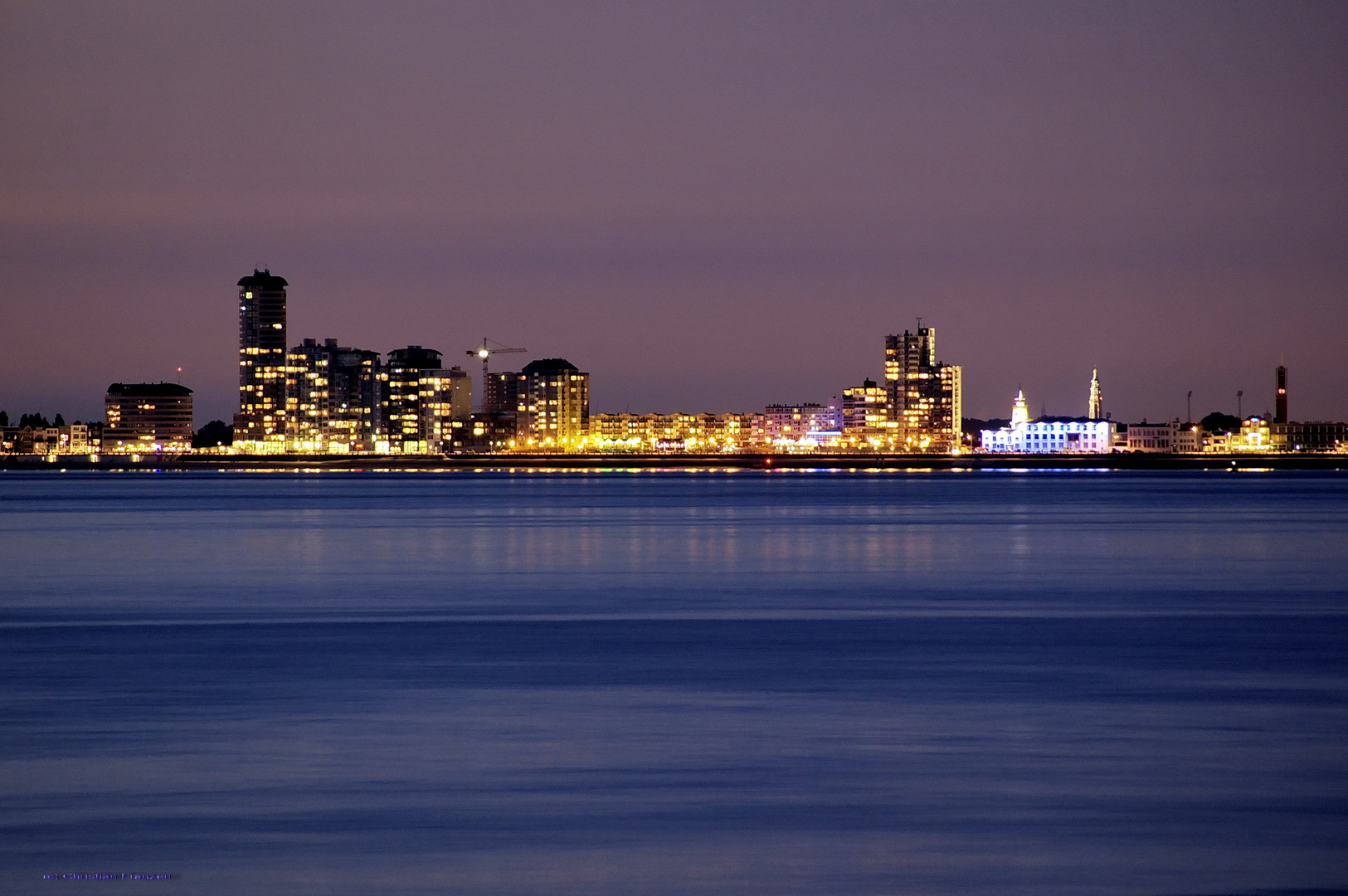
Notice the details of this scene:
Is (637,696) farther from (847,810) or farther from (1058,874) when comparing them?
(1058,874)

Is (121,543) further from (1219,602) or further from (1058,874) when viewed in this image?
(1058,874)

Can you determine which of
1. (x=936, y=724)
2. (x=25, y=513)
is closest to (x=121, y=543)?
(x=25, y=513)

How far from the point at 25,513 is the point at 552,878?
256ft

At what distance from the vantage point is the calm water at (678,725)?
12.6 metres

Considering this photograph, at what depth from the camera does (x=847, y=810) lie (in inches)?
559

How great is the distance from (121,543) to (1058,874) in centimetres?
4853

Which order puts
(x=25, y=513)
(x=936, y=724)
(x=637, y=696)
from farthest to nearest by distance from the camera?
(x=25, y=513)
(x=637, y=696)
(x=936, y=724)

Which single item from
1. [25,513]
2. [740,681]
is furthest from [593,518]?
[740,681]

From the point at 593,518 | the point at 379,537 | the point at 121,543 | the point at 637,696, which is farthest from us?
the point at 593,518

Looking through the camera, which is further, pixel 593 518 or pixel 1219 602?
pixel 593 518

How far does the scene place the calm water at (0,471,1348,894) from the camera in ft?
41.3

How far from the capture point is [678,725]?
1886 cm

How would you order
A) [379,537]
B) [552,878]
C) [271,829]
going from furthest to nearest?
[379,537]
[271,829]
[552,878]

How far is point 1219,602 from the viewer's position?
34.3 m
